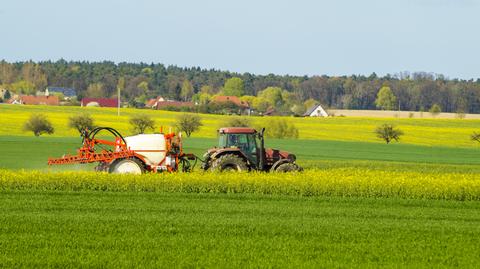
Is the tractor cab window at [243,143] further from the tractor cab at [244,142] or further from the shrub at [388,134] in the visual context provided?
the shrub at [388,134]

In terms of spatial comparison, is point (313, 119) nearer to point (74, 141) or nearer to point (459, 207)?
point (74, 141)

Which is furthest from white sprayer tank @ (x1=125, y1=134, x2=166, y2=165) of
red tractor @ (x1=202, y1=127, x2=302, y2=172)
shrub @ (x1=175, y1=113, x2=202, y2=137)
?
shrub @ (x1=175, y1=113, x2=202, y2=137)

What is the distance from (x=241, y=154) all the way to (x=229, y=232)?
11.2 meters

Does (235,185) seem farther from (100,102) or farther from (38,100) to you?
(38,100)

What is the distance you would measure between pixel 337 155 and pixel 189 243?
3798cm

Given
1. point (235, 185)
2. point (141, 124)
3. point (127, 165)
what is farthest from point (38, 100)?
point (235, 185)

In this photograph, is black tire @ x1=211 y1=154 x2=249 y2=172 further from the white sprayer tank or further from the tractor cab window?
the white sprayer tank

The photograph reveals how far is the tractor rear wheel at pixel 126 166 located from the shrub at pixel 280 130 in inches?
1741

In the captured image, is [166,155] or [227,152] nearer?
[227,152]

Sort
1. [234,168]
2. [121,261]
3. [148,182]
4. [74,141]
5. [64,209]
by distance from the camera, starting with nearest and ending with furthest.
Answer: [121,261] → [64,209] → [148,182] → [234,168] → [74,141]

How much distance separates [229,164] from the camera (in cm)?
2850

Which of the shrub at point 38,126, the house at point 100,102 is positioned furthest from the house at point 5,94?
the shrub at point 38,126

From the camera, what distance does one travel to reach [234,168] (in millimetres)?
28578

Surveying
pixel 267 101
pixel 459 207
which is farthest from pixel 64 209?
pixel 267 101
